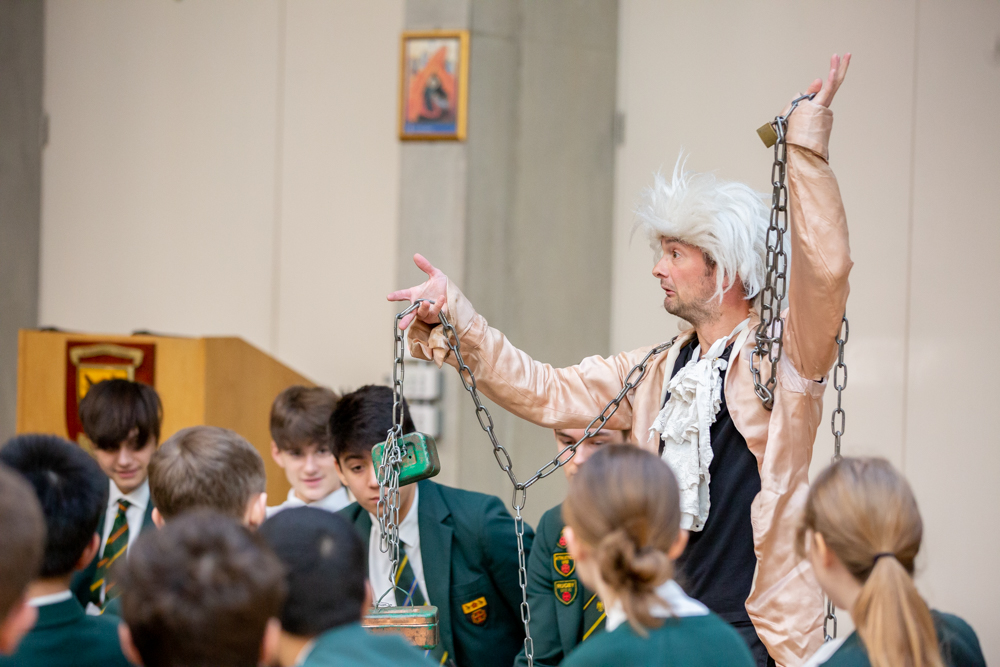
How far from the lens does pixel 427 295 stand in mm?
2609

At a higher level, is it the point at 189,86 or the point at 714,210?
the point at 189,86

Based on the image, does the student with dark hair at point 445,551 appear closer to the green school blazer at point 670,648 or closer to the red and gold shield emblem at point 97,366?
the red and gold shield emblem at point 97,366

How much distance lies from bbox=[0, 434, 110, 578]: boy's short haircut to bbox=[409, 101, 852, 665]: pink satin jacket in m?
0.98

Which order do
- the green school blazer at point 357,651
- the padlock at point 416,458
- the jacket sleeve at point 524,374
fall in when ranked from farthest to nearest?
the jacket sleeve at point 524,374
the padlock at point 416,458
the green school blazer at point 357,651

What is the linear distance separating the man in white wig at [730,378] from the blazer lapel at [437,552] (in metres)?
0.45

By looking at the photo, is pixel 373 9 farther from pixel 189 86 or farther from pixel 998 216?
pixel 998 216

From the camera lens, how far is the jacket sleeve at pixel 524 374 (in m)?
2.66

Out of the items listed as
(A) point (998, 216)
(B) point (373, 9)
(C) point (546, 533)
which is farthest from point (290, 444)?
(A) point (998, 216)

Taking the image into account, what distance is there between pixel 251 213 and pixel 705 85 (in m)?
2.41

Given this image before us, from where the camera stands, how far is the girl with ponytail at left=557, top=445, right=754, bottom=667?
1.55m

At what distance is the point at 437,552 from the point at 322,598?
144 cm

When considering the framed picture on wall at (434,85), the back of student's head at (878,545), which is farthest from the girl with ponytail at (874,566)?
the framed picture on wall at (434,85)

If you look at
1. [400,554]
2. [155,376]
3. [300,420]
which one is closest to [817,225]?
[400,554]

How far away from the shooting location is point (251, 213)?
17.6 feet
